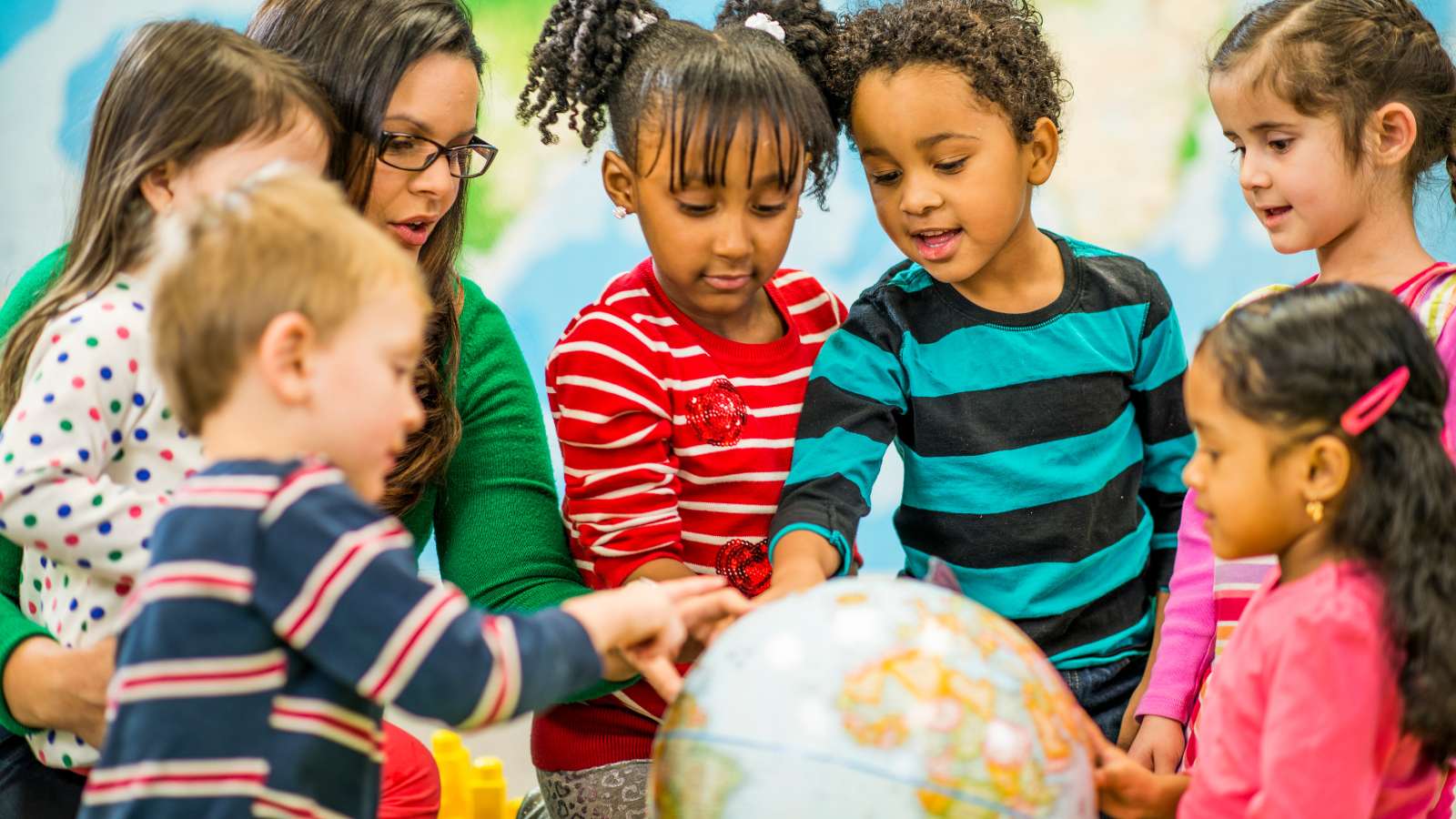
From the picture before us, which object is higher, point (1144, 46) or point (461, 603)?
point (1144, 46)

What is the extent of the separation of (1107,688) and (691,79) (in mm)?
1060

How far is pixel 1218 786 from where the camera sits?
1.58 meters

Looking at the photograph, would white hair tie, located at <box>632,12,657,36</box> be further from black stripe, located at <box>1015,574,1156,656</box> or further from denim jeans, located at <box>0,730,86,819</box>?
denim jeans, located at <box>0,730,86,819</box>

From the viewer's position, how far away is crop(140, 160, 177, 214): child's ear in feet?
6.42

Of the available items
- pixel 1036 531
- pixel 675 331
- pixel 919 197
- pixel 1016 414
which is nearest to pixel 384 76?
pixel 675 331

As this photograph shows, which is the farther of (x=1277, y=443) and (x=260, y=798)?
(x=1277, y=443)

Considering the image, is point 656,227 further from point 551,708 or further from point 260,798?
point 260,798

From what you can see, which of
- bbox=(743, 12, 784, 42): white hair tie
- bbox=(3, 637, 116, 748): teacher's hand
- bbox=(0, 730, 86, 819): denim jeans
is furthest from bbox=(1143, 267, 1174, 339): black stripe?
bbox=(0, 730, 86, 819): denim jeans

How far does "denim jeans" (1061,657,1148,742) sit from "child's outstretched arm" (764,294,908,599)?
1.31 feet

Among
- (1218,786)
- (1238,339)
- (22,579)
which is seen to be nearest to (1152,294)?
(1238,339)

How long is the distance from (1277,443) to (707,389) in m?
0.84

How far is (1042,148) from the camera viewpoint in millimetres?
2250

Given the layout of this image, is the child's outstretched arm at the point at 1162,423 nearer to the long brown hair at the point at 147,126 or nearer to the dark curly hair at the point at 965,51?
the dark curly hair at the point at 965,51

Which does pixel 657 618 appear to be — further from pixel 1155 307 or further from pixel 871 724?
pixel 1155 307
